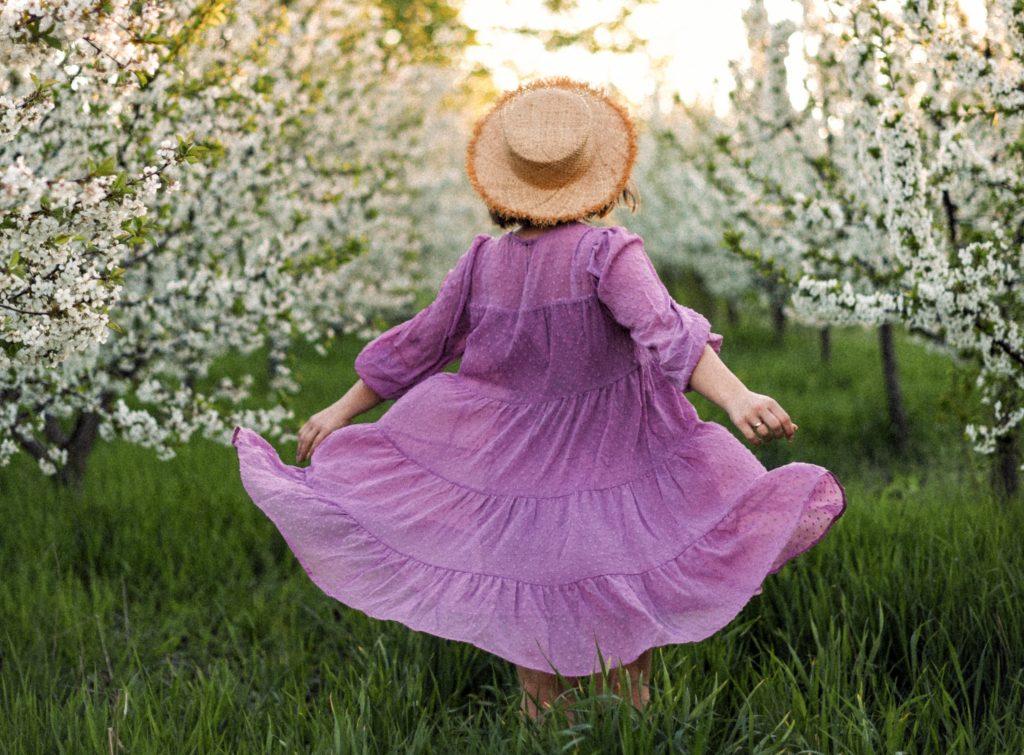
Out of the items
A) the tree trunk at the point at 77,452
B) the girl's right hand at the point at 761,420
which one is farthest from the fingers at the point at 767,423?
the tree trunk at the point at 77,452

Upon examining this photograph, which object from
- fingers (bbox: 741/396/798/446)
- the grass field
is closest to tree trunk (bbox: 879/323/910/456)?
the grass field

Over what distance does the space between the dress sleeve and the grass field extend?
0.79 m

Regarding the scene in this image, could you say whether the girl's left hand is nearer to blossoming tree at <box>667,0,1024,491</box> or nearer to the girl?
the girl

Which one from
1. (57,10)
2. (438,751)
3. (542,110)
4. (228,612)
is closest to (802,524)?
(438,751)

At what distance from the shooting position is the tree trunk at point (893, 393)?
6805 mm

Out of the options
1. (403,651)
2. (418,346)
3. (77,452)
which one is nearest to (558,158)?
(418,346)

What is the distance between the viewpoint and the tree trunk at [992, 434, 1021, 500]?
15.1ft

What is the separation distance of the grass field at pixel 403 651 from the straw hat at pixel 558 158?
1225mm

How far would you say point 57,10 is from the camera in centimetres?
235

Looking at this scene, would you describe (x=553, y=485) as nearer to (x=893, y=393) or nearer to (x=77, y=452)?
(x=77, y=452)

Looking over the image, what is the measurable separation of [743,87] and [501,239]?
475cm

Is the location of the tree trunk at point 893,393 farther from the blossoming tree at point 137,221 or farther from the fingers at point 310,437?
the fingers at point 310,437

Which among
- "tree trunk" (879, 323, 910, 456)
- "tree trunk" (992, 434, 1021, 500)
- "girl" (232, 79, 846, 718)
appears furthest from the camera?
"tree trunk" (879, 323, 910, 456)

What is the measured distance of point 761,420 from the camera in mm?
2268
